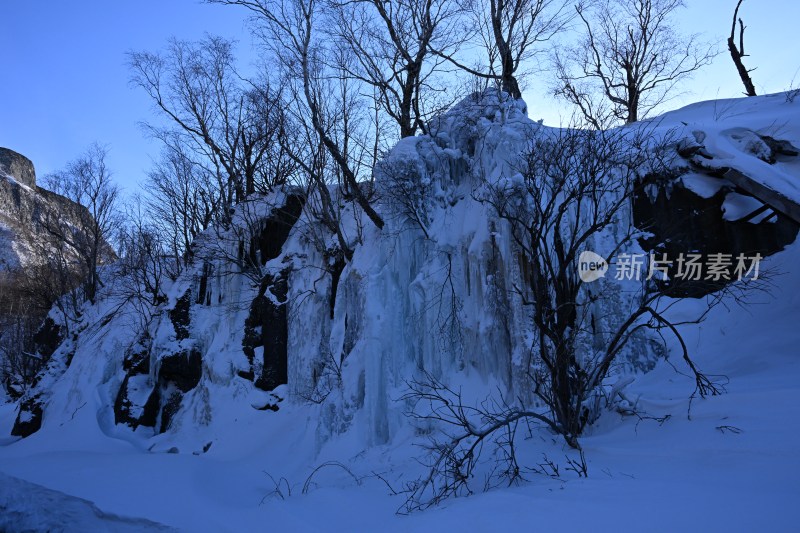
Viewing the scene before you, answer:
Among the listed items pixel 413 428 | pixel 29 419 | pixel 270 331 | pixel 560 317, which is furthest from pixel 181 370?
pixel 560 317

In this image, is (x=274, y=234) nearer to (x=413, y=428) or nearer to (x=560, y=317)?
(x=413, y=428)

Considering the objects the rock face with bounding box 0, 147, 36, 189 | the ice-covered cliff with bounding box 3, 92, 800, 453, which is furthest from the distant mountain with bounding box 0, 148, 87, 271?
the ice-covered cliff with bounding box 3, 92, 800, 453

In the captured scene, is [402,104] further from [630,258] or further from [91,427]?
[91,427]

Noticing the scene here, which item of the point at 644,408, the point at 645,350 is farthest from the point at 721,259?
the point at 644,408

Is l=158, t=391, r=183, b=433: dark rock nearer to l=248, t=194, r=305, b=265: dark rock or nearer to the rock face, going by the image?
l=248, t=194, r=305, b=265: dark rock

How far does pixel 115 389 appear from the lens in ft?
48.0

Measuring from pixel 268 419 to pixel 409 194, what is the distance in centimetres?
563
